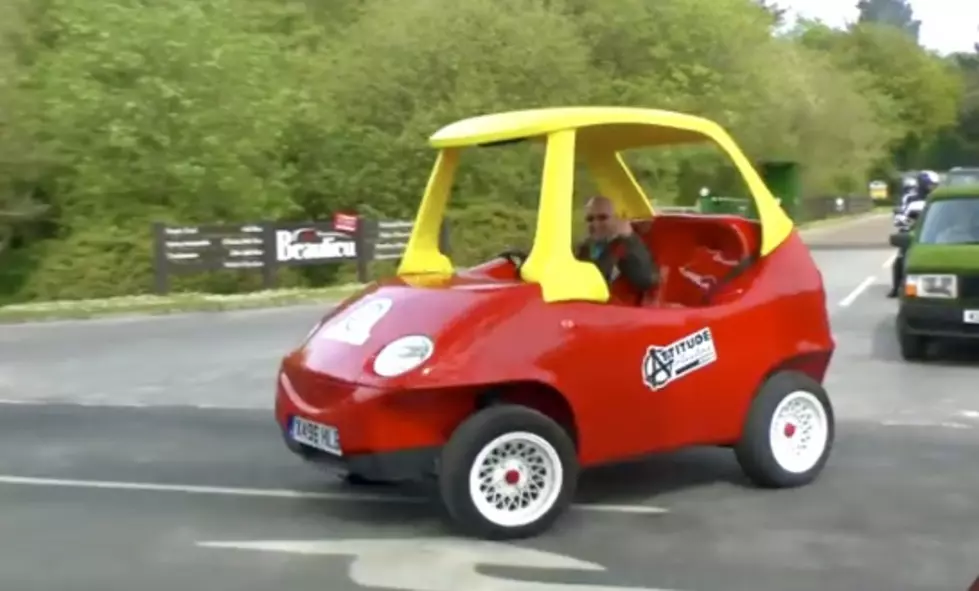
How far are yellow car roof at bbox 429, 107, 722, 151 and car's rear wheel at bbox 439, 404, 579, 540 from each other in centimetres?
147

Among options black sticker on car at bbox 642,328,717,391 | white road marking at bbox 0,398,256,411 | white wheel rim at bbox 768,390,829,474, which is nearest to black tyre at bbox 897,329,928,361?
white road marking at bbox 0,398,256,411

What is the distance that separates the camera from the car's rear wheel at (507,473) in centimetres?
721

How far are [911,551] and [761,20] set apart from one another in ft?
140

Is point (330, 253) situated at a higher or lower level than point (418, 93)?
lower

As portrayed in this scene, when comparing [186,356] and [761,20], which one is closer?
[186,356]

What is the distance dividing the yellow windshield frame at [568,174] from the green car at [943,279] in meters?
5.72

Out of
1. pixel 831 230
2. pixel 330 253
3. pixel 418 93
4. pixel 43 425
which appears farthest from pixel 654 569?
pixel 831 230

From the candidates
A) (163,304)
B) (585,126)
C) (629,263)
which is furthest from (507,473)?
(163,304)

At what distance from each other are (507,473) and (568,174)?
5.07ft

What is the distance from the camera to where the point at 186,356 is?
1611 cm

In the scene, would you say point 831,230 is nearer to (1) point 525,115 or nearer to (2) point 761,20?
(2) point 761,20

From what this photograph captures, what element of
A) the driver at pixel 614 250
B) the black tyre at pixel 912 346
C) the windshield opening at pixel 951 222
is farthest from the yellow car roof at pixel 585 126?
the windshield opening at pixel 951 222

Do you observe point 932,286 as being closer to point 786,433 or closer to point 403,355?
point 786,433

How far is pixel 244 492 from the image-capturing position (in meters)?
8.56
